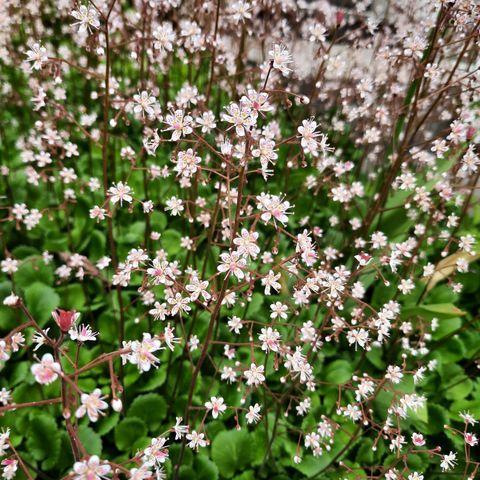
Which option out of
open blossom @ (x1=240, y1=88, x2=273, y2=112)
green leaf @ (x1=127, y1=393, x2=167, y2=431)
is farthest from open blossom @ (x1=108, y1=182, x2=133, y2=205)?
green leaf @ (x1=127, y1=393, x2=167, y2=431)

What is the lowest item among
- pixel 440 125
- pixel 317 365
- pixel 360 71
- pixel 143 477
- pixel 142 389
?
pixel 142 389

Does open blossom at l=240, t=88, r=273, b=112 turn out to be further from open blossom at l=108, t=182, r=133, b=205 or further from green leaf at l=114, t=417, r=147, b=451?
green leaf at l=114, t=417, r=147, b=451

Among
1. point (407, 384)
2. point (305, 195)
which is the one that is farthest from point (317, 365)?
point (305, 195)

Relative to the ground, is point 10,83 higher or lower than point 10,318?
higher

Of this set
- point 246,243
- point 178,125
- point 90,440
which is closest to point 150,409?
point 90,440

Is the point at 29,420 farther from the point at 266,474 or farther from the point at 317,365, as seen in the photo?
the point at 317,365

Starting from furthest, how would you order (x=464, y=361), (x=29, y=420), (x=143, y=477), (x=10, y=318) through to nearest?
1. (x=464, y=361)
2. (x=10, y=318)
3. (x=29, y=420)
4. (x=143, y=477)
